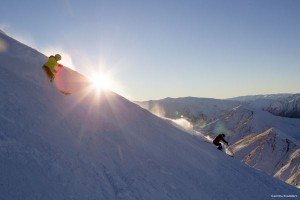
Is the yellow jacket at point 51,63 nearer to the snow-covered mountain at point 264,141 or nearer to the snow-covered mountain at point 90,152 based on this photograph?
the snow-covered mountain at point 90,152

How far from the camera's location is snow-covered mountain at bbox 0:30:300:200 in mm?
8344

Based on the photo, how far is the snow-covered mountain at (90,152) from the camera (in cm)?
834

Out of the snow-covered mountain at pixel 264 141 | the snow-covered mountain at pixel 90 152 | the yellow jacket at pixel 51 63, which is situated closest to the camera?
the snow-covered mountain at pixel 90 152

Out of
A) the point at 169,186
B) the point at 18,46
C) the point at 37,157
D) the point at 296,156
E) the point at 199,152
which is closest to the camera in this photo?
the point at 37,157

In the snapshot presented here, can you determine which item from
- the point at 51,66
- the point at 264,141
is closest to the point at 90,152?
the point at 51,66

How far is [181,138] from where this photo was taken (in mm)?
17469

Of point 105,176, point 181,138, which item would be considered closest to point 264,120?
point 181,138

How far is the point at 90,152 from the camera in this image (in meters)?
10.5

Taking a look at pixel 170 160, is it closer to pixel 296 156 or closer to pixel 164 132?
pixel 164 132

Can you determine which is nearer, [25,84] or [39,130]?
[39,130]

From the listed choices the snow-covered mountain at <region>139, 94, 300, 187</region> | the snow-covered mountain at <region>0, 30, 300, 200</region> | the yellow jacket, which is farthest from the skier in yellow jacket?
the snow-covered mountain at <region>139, 94, 300, 187</region>

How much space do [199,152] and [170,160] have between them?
11.6ft

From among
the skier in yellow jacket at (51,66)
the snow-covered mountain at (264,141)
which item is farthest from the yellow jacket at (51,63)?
the snow-covered mountain at (264,141)

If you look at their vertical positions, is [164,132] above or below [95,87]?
below
